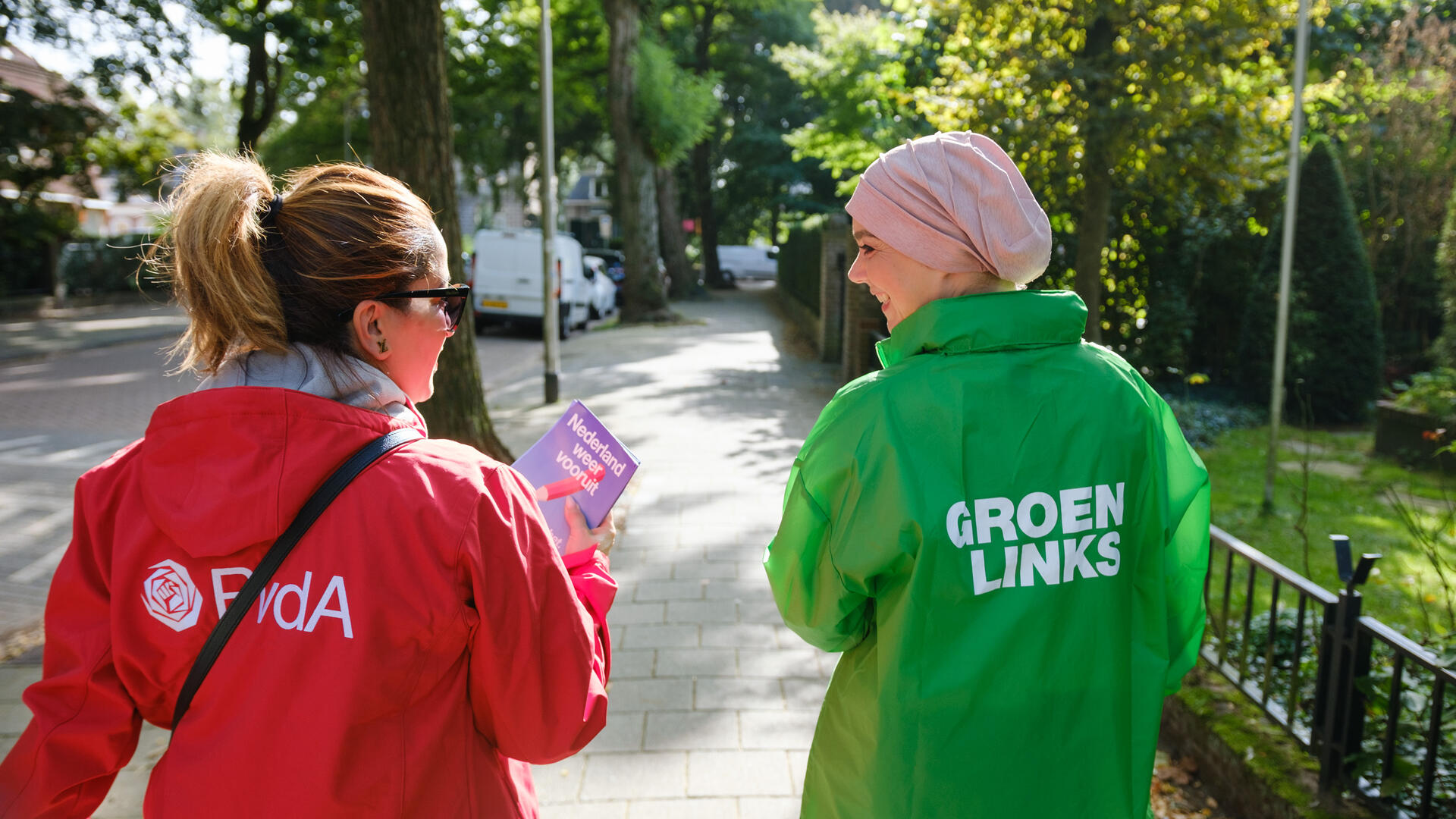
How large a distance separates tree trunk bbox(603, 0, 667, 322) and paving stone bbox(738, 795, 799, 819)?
62.6 ft

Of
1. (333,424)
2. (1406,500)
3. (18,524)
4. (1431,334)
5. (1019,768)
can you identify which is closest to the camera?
(333,424)

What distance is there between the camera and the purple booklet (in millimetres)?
1771

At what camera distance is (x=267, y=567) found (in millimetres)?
1307

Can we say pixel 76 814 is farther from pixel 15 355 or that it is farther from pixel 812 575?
pixel 15 355

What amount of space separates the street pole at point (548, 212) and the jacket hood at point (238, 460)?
9723 mm

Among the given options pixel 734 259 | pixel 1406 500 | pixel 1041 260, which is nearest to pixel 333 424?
pixel 1041 260

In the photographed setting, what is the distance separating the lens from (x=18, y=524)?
643 centimetres

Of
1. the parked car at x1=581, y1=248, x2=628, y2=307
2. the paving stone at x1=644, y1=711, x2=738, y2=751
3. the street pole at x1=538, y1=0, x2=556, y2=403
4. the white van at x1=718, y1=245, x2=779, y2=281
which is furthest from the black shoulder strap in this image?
the white van at x1=718, y1=245, x2=779, y2=281

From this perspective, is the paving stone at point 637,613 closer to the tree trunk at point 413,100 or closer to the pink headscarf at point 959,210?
the tree trunk at point 413,100

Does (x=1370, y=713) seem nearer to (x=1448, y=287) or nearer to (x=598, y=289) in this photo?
(x=1448, y=287)

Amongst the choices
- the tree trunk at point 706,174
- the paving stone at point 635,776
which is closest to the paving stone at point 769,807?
the paving stone at point 635,776

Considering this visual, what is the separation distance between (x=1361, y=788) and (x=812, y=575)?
2.30 m

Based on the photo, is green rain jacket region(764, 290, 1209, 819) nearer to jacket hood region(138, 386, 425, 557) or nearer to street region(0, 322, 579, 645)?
jacket hood region(138, 386, 425, 557)

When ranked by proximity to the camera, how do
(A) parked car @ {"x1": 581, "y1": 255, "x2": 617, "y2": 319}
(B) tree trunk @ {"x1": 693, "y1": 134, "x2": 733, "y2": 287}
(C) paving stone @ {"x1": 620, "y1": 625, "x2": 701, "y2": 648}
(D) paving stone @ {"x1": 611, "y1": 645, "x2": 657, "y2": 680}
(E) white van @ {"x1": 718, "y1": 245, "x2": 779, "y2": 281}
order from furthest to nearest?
(E) white van @ {"x1": 718, "y1": 245, "x2": 779, "y2": 281} → (B) tree trunk @ {"x1": 693, "y1": 134, "x2": 733, "y2": 287} → (A) parked car @ {"x1": 581, "y1": 255, "x2": 617, "y2": 319} → (C) paving stone @ {"x1": 620, "y1": 625, "x2": 701, "y2": 648} → (D) paving stone @ {"x1": 611, "y1": 645, "x2": 657, "y2": 680}
